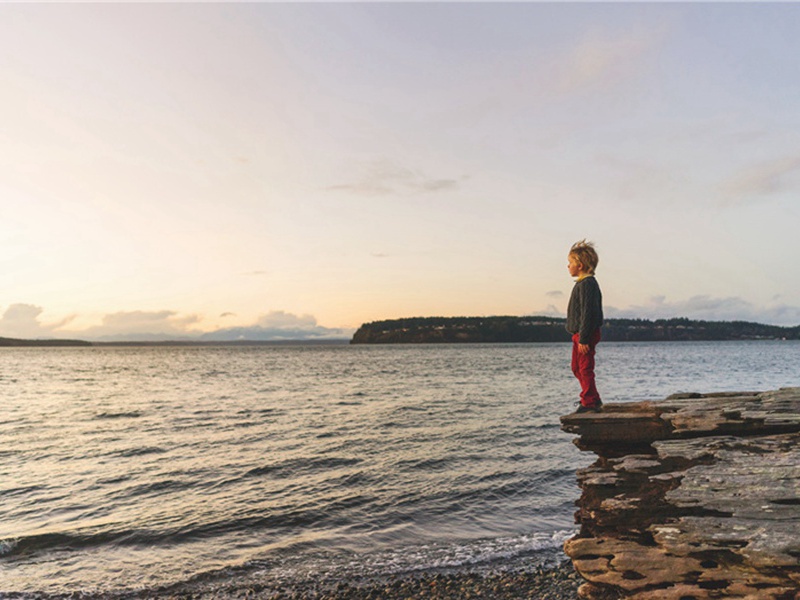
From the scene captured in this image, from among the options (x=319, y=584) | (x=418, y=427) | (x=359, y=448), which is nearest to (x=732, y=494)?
(x=319, y=584)

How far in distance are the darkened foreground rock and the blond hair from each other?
8.53 ft

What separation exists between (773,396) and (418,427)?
20099 millimetres

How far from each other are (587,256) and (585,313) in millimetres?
1054

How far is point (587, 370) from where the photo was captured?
9695 mm

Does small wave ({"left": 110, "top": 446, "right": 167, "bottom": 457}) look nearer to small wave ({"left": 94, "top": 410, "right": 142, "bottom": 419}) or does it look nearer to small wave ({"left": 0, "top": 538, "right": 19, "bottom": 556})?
small wave ({"left": 0, "top": 538, "right": 19, "bottom": 556})

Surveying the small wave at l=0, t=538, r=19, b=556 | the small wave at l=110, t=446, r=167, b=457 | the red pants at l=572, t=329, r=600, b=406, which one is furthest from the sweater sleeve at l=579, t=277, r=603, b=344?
the small wave at l=110, t=446, r=167, b=457

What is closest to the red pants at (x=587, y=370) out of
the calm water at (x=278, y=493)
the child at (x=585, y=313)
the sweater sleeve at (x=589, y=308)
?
the child at (x=585, y=313)

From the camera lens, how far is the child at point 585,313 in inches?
375

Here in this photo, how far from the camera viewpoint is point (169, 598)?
10203mm

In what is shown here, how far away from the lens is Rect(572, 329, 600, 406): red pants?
964 centimetres

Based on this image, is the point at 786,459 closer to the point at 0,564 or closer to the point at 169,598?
the point at 169,598

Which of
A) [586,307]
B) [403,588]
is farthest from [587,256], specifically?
[403,588]

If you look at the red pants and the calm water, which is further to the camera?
the calm water

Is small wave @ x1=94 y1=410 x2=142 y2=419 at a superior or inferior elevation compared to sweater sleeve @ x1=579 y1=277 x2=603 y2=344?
inferior
